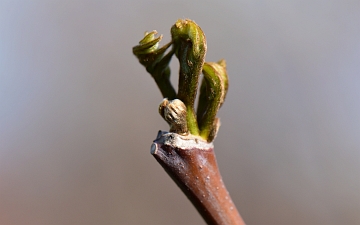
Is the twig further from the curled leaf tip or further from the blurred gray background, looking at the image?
the blurred gray background

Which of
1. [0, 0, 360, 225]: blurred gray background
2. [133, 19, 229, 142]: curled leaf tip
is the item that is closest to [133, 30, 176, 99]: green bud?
[133, 19, 229, 142]: curled leaf tip

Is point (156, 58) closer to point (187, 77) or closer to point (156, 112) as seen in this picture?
point (187, 77)

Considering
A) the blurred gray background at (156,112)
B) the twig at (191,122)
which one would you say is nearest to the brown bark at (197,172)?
the twig at (191,122)

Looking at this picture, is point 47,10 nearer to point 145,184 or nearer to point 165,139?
point 145,184

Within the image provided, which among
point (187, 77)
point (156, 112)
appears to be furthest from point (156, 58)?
point (156, 112)

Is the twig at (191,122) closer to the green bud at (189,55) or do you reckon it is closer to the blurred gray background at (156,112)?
the green bud at (189,55)

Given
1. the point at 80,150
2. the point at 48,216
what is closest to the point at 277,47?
the point at 80,150
